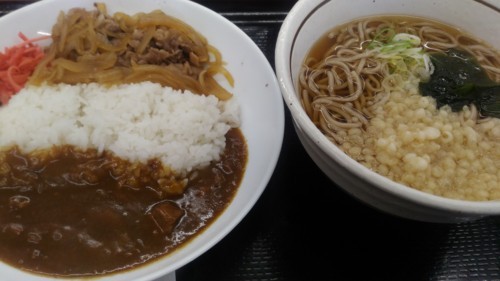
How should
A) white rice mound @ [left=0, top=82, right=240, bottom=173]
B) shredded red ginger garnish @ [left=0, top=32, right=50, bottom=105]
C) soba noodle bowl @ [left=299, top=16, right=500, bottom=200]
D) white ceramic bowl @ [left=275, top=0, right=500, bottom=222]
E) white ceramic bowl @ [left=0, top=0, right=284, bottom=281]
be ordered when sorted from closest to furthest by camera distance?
white ceramic bowl @ [left=275, top=0, right=500, bottom=222], soba noodle bowl @ [left=299, top=16, right=500, bottom=200], white ceramic bowl @ [left=0, top=0, right=284, bottom=281], white rice mound @ [left=0, top=82, right=240, bottom=173], shredded red ginger garnish @ [left=0, top=32, right=50, bottom=105]

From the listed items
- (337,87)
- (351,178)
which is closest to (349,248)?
(351,178)

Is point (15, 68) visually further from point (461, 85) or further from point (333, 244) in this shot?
point (461, 85)

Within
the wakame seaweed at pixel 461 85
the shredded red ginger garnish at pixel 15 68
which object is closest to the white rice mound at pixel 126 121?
the shredded red ginger garnish at pixel 15 68

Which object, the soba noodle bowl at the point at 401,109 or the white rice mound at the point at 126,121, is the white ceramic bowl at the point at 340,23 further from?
the white rice mound at the point at 126,121

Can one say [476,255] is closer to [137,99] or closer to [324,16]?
[324,16]

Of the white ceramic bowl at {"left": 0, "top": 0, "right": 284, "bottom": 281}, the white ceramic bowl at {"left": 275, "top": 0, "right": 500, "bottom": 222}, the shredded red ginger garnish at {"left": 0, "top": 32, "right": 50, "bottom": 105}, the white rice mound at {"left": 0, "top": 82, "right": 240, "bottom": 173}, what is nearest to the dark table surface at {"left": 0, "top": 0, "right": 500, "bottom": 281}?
the white ceramic bowl at {"left": 0, "top": 0, "right": 284, "bottom": 281}

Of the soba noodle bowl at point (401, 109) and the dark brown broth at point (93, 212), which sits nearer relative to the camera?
the soba noodle bowl at point (401, 109)

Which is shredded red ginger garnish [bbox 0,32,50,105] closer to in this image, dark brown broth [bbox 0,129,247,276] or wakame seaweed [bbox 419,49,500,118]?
dark brown broth [bbox 0,129,247,276]
